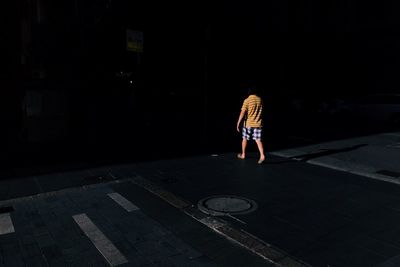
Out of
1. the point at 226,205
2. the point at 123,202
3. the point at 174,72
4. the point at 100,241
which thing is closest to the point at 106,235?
the point at 100,241

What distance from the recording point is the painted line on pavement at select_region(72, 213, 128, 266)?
13.2 feet

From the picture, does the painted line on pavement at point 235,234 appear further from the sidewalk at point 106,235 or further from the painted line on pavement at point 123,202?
the painted line on pavement at point 123,202

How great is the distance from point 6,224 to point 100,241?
1602 millimetres

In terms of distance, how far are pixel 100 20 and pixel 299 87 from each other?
13.6 m

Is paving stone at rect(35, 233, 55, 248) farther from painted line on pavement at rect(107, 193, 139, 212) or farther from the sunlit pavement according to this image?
painted line on pavement at rect(107, 193, 139, 212)

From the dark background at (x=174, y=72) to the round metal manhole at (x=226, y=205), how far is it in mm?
3685

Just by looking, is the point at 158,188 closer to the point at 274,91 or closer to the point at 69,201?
the point at 69,201

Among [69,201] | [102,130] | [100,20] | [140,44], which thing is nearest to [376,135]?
[140,44]

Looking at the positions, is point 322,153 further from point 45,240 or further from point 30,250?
point 30,250

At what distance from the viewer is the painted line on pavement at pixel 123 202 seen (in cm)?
559

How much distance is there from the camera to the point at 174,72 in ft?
64.4

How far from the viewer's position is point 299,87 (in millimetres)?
23359

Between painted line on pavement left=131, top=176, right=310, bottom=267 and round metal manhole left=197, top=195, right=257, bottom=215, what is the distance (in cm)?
19

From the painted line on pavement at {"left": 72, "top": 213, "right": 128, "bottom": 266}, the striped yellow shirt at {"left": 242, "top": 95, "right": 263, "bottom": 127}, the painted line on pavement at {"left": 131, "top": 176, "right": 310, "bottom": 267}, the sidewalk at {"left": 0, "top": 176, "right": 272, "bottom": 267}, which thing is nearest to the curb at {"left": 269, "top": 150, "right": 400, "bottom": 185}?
the striped yellow shirt at {"left": 242, "top": 95, "right": 263, "bottom": 127}
